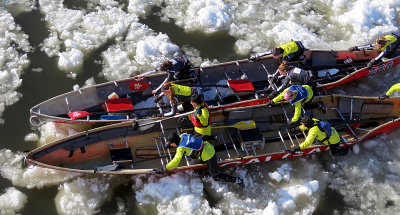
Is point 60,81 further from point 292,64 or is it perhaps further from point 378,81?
point 378,81

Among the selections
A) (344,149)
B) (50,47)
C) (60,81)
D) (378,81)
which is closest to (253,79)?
(344,149)

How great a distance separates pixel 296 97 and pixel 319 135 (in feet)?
3.68

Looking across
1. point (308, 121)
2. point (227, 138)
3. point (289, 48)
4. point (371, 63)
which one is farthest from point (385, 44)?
point (227, 138)

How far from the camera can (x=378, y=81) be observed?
41.6 feet

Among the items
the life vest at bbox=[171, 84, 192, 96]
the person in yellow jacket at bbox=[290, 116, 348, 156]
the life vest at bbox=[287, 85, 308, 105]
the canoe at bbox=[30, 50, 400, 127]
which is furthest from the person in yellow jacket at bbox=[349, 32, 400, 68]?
the life vest at bbox=[171, 84, 192, 96]

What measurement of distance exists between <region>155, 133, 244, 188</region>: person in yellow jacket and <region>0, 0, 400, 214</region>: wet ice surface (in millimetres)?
484

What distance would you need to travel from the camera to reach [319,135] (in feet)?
30.2

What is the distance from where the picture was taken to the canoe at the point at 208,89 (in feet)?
32.5

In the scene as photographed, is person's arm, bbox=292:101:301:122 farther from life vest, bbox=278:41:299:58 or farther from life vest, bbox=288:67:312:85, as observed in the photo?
life vest, bbox=278:41:299:58

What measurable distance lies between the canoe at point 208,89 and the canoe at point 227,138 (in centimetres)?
40

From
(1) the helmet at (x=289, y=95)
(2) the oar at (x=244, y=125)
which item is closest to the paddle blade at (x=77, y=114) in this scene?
(2) the oar at (x=244, y=125)

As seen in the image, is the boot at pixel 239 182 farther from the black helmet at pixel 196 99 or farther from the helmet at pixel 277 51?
the helmet at pixel 277 51

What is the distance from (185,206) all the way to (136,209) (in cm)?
120

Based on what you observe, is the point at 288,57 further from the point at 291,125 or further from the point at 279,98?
the point at 291,125
